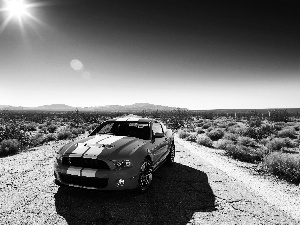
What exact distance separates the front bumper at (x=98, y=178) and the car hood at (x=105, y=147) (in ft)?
0.95

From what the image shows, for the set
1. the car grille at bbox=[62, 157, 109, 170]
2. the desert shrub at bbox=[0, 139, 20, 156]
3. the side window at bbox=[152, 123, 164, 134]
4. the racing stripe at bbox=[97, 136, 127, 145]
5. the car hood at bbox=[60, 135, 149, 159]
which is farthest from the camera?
the desert shrub at bbox=[0, 139, 20, 156]

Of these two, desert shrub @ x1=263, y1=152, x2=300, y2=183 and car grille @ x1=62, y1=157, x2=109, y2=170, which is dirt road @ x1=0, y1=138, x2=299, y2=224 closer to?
car grille @ x1=62, y1=157, x2=109, y2=170

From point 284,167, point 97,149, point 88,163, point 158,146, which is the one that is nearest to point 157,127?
point 158,146

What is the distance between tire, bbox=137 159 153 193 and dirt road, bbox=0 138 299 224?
0.16 metres

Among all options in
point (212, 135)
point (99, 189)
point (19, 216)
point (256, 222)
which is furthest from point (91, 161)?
point (212, 135)

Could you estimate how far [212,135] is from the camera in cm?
1883

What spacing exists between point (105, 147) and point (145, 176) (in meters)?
1.14

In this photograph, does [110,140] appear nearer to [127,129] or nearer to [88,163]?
[88,163]

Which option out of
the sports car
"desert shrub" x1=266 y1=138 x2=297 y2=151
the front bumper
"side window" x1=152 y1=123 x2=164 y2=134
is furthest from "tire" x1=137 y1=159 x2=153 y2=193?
"desert shrub" x1=266 y1=138 x2=297 y2=151

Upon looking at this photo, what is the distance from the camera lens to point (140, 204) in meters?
4.90

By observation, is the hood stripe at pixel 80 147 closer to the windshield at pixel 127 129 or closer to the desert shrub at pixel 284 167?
the windshield at pixel 127 129

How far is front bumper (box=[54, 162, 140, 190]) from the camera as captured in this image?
4.71 meters

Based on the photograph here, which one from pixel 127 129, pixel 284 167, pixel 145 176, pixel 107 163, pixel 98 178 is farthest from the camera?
pixel 284 167

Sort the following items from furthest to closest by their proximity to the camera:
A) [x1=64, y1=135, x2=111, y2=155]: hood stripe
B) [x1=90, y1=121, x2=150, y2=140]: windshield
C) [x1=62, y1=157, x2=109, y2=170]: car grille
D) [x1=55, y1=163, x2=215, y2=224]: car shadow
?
[x1=90, y1=121, x2=150, y2=140]: windshield < [x1=64, y1=135, x2=111, y2=155]: hood stripe < [x1=62, y1=157, x2=109, y2=170]: car grille < [x1=55, y1=163, x2=215, y2=224]: car shadow
